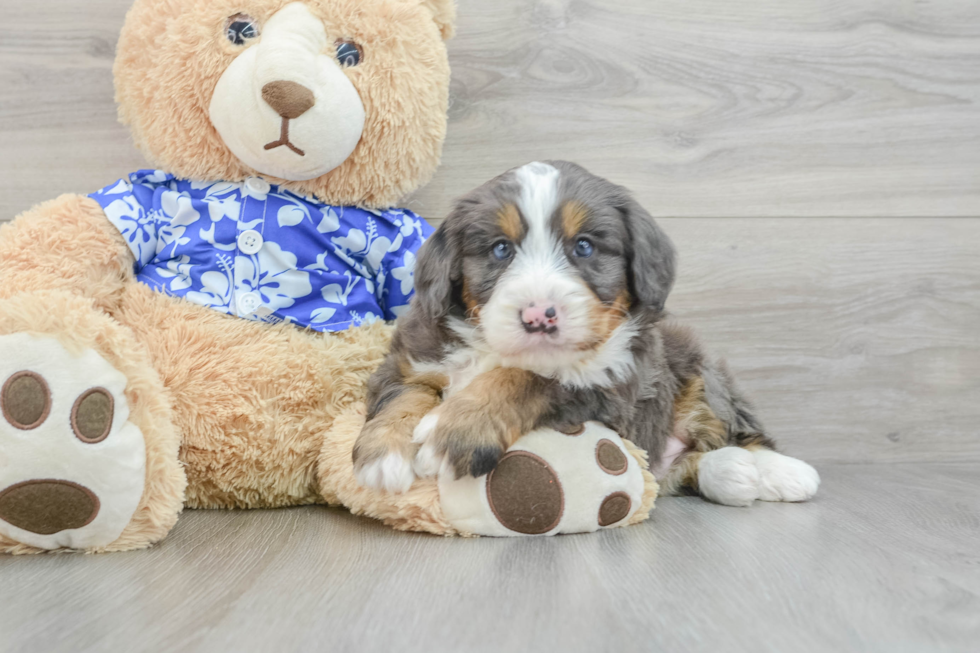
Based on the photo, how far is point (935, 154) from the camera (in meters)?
2.45

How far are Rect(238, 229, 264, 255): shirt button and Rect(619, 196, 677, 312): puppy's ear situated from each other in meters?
0.87

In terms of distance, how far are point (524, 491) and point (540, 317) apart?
0.34m

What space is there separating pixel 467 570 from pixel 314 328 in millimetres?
800

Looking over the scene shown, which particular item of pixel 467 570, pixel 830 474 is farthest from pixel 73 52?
pixel 830 474

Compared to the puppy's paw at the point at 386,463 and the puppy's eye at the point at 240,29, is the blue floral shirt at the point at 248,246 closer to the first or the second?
the puppy's eye at the point at 240,29

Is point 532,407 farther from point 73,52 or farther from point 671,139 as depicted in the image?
point 73,52

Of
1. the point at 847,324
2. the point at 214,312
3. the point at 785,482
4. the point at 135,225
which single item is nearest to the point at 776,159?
the point at 847,324

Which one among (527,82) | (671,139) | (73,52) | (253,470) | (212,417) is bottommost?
(253,470)

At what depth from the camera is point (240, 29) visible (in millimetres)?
1740

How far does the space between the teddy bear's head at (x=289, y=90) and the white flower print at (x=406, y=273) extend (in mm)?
169

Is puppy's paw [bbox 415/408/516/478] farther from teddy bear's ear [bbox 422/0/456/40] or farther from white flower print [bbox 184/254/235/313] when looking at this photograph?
teddy bear's ear [bbox 422/0/456/40]

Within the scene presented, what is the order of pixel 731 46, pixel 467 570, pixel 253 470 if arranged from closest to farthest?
pixel 467 570, pixel 253 470, pixel 731 46

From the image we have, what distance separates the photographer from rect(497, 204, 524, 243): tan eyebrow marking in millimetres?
1505

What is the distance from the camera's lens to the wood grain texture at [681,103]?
2186 mm
